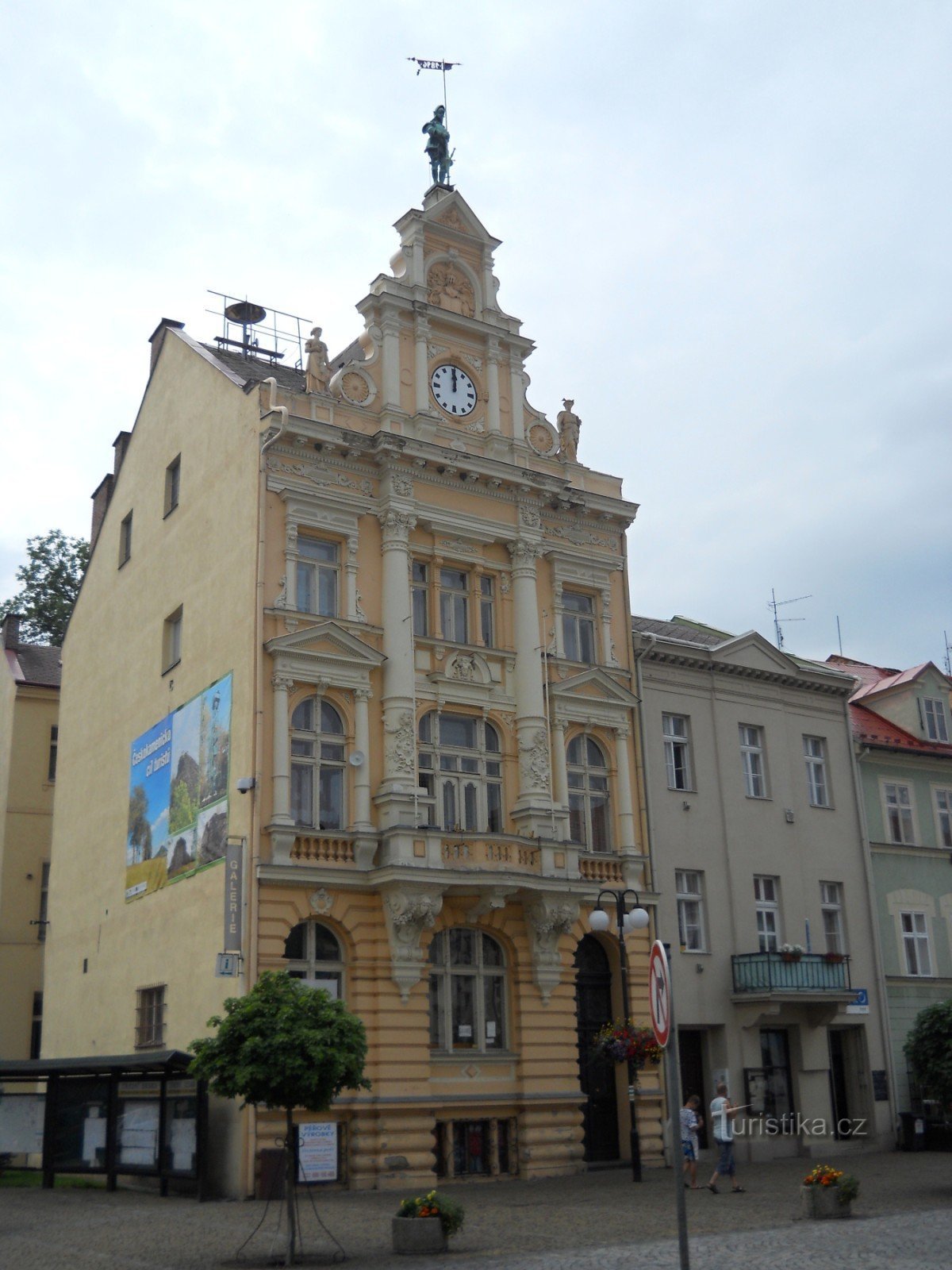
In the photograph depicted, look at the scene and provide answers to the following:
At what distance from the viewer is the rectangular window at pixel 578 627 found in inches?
1323

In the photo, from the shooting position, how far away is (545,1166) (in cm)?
2844

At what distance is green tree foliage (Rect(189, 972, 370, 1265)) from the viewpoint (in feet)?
58.8

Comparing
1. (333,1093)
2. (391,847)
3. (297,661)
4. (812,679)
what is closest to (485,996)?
(391,847)

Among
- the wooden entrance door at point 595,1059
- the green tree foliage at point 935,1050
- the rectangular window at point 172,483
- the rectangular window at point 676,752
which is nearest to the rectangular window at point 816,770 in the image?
the rectangular window at point 676,752

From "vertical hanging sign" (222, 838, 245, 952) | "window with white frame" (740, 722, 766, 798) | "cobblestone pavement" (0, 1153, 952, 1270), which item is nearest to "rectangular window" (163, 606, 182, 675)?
"vertical hanging sign" (222, 838, 245, 952)

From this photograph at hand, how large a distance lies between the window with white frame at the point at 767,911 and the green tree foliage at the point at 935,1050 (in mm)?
9614

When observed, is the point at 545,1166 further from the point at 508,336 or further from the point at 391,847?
the point at 508,336

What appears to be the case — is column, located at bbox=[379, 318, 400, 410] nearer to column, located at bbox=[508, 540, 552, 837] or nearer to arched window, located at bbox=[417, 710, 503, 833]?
column, located at bbox=[508, 540, 552, 837]

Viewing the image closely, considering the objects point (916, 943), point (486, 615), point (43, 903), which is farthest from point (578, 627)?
point (43, 903)

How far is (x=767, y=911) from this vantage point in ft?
115

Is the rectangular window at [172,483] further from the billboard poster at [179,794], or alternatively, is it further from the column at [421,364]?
the column at [421,364]

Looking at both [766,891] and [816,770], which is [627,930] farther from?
[816,770]

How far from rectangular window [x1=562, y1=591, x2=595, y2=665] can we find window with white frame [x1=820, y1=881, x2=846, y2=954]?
9246mm

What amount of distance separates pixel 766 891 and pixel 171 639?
53.0 feet
